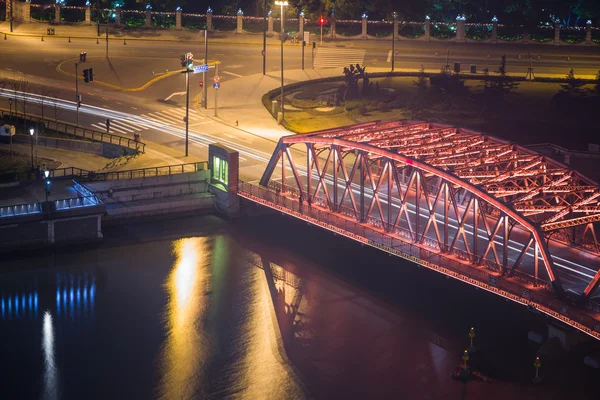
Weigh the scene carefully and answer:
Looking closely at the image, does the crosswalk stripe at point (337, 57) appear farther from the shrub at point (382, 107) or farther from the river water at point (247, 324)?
the river water at point (247, 324)

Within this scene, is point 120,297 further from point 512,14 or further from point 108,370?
point 512,14

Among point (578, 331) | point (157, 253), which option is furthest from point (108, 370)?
point (578, 331)

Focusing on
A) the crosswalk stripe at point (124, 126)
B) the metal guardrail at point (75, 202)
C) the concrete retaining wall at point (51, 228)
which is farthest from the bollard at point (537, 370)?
the crosswalk stripe at point (124, 126)

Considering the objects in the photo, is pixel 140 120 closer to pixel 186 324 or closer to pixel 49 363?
pixel 186 324

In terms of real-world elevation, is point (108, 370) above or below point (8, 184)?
below

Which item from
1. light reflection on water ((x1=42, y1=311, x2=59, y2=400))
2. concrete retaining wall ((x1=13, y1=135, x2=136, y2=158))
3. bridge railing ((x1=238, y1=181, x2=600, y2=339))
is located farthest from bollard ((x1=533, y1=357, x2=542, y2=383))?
concrete retaining wall ((x1=13, y1=135, x2=136, y2=158))

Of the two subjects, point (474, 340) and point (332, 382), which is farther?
point (474, 340)

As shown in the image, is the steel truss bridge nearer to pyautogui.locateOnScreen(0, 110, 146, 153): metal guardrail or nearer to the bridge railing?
the bridge railing
